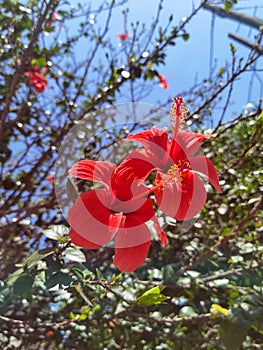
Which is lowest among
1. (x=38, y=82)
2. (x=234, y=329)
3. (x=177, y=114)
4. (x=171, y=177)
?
(x=234, y=329)

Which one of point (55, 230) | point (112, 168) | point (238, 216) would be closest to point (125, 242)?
point (112, 168)

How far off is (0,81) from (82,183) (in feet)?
2.58

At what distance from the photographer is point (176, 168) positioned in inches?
22.9

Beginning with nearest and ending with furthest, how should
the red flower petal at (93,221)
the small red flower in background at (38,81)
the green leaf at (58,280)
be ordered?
the red flower petal at (93,221)
the green leaf at (58,280)
the small red flower in background at (38,81)

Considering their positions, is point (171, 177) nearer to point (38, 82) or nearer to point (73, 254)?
point (73, 254)

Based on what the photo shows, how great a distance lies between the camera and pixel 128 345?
1.29 metres

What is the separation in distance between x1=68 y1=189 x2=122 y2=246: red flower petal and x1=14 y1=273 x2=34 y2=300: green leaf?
0.24 metres

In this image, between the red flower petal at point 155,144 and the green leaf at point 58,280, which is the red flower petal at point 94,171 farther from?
the green leaf at point 58,280

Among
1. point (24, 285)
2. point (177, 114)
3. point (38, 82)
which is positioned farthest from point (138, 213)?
point (38, 82)

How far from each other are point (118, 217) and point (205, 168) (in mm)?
133

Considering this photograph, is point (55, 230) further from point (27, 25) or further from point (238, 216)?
point (27, 25)

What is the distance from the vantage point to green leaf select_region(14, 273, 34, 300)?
749mm

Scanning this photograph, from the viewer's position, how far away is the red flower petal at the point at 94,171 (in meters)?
0.60

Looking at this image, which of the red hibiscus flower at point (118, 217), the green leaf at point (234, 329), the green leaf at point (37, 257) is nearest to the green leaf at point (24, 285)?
the green leaf at point (37, 257)
